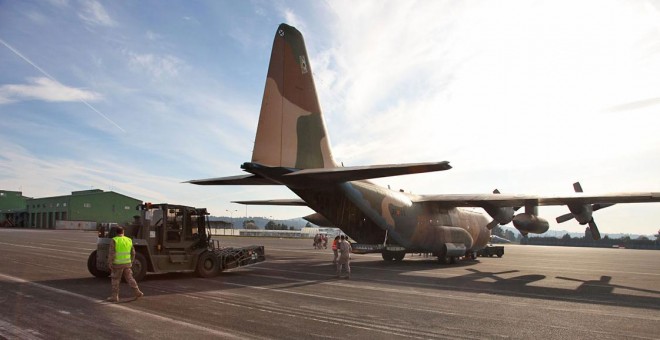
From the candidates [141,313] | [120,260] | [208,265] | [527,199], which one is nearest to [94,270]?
[208,265]

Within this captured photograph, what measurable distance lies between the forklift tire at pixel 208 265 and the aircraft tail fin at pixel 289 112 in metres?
3.95

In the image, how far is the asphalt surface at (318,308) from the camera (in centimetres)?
841

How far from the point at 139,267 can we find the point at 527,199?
18.6 meters

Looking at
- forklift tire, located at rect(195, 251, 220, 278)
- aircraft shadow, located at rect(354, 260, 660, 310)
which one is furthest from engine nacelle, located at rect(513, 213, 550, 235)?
forklift tire, located at rect(195, 251, 220, 278)

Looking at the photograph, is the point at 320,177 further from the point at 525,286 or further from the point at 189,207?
the point at 525,286

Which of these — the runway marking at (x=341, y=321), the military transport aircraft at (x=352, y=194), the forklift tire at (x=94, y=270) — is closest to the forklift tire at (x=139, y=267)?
the forklift tire at (x=94, y=270)

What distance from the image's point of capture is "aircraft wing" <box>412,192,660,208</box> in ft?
68.2

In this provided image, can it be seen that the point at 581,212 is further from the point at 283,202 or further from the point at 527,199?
the point at 283,202

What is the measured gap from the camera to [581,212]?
2464 centimetres

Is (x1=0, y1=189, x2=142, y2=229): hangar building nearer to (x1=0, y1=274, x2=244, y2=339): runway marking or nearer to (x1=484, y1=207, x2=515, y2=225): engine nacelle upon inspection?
(x1=484, y1=207, x2=515, y2=225): engine nacelle

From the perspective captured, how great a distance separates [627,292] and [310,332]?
13.1m

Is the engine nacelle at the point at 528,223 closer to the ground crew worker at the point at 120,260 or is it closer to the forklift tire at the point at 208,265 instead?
the forklift tire at the point at 208,265

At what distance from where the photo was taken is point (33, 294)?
473 inches

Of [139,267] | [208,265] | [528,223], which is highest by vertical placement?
[528,223]
